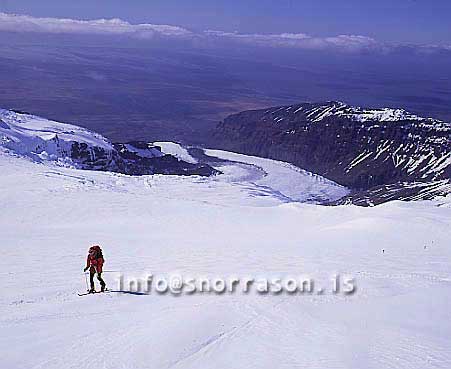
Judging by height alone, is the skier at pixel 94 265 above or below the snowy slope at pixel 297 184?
above

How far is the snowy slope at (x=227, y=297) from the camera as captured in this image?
33.1 ft

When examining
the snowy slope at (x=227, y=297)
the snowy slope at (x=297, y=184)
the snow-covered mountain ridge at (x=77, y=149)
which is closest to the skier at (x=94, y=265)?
the snowy slope at (x=227, y=297)

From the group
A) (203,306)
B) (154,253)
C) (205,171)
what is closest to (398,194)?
(205,171)

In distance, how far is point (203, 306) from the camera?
1241 cm

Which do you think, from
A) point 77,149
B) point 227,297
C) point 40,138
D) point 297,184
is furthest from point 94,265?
point 297,184

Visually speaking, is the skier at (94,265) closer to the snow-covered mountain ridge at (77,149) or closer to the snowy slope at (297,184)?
the snow-covered mountain ridge at (77,149)

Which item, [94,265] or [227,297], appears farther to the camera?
[94,265]

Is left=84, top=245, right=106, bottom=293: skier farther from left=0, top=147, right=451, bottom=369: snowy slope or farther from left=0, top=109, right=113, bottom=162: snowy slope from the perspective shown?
left=0, top=109, right=113, bottom=162: snowy slope

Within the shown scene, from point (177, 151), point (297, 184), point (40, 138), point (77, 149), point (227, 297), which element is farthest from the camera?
point (177, 151)

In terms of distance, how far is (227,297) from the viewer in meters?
13.2

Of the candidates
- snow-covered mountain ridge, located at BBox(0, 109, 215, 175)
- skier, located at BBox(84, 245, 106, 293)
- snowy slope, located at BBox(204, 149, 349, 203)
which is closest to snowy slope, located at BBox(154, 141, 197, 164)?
snowy slope, located at BBox(204, 149, 349, 203)

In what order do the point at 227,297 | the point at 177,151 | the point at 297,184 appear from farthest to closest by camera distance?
the point at 177,151 < the point at 297,184 < the point at 227,297

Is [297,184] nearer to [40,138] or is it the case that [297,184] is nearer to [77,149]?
[77,149]

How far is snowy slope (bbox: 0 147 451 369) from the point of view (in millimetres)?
10094
